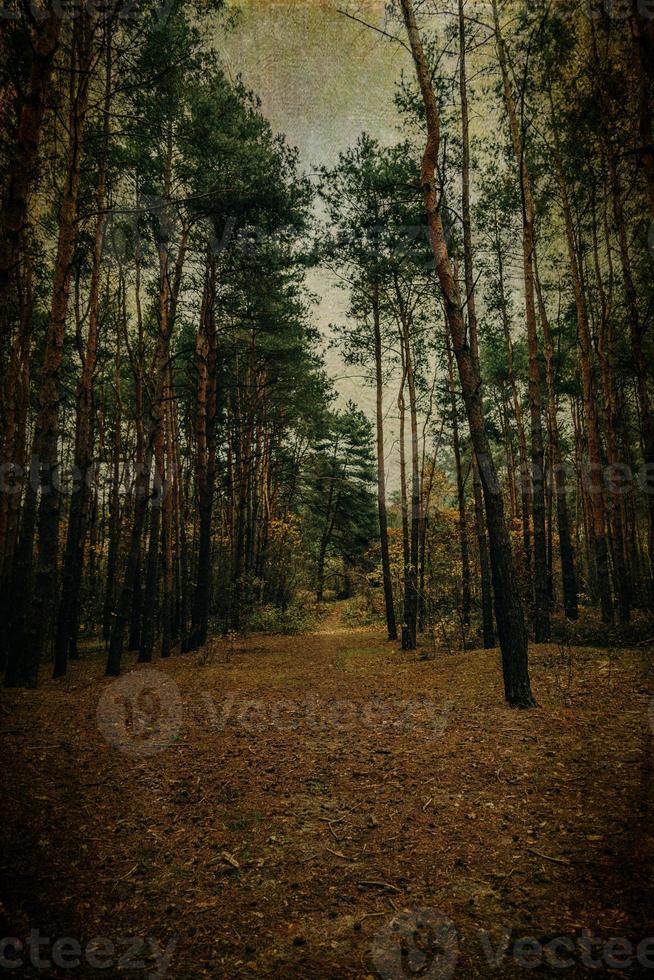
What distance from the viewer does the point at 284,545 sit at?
21.8 metres

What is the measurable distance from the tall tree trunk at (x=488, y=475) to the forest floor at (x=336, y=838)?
611 millimetres

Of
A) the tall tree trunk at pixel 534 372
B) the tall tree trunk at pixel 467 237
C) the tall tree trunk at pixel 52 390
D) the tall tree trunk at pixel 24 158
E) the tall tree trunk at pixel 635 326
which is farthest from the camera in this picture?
the tall tree trunk at pixel 534 372

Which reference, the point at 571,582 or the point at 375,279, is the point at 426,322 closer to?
the point at 375,279

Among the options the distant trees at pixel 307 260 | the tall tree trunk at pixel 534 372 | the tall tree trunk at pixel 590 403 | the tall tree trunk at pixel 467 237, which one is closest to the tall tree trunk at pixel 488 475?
the distant trees at pixel 307 260

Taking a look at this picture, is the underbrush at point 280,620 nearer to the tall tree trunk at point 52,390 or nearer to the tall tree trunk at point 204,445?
the tall tree trunk at point 204,445

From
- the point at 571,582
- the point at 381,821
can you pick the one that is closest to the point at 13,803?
the point at 381,821

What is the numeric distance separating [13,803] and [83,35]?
10.5 metres

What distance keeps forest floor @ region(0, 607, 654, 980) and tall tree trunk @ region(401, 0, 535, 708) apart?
61 centimetres

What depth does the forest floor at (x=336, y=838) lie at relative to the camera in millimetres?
2328

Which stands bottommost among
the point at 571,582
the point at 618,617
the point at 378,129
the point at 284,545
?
the point at 618,617

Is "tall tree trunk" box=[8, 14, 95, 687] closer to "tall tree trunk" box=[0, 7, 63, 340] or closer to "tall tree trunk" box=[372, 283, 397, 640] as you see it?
"tall tree trunk" box=[0, 7, 63, 340]

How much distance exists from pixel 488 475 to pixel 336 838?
178 inches

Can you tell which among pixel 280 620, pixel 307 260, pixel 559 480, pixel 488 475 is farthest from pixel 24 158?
pixel 280 620

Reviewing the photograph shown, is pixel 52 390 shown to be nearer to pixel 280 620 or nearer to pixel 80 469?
pixel 80 469
